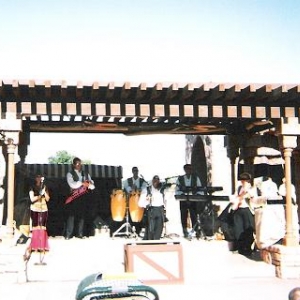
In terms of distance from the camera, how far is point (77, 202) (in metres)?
9.71

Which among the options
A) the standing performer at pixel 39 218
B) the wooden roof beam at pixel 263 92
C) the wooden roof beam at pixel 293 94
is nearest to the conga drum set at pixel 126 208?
the standing performer at pixel 39 218

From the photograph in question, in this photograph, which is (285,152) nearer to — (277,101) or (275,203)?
(277,101)

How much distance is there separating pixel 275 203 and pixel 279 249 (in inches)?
147

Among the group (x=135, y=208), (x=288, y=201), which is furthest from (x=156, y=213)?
(x=288, y=201)

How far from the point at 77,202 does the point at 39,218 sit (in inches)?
52.0

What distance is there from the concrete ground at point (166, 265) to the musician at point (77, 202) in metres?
0.43

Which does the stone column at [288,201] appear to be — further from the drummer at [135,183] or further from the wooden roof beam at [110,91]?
the drummer at [135,183]

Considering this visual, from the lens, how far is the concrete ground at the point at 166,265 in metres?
6.57

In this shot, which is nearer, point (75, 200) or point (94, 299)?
point (94, 299)

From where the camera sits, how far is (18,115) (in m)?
7.80

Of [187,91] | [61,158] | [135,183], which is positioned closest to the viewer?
[187,91]

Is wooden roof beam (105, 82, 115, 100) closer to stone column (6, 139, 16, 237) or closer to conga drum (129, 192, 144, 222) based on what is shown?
stone column (6, 139, 16, 237)

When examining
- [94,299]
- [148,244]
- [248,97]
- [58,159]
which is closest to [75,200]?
[148,244]

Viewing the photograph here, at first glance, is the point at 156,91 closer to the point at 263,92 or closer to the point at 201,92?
the point at 201,92
